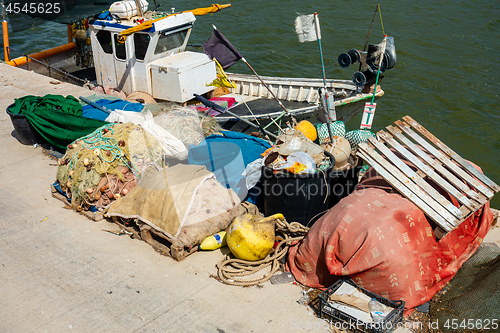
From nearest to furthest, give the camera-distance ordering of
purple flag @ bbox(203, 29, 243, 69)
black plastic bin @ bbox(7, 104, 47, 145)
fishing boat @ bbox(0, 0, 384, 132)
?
black plastic bin @ bbox(7, 104, 47, 145) → purple flag @ bbox(203, 29, 243, 69) → fishing boat @ bbox(0, 0, 384, 132)

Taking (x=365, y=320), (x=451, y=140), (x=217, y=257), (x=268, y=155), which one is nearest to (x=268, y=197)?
(x=268, y=155)

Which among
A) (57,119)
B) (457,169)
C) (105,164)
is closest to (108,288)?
(105,164)

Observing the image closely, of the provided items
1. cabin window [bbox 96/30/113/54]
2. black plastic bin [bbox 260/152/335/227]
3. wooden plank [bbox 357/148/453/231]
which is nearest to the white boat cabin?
cabin window [bbox 96/30/113/54]

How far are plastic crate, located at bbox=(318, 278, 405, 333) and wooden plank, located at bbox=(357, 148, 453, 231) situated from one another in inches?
37.9

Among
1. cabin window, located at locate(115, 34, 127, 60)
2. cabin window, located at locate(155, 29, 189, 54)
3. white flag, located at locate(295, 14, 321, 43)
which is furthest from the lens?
cabin window, located at locate(115, 34, 127, 60)

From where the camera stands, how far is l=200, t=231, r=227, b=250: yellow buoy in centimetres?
473

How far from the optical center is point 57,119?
257 inches

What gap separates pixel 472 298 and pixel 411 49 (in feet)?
44.5

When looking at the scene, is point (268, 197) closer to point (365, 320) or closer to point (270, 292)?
point (270, 292)

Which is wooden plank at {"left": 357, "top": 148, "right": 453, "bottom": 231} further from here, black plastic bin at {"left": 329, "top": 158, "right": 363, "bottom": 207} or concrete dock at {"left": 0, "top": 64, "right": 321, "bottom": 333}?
concrete dock at {"left": 0, "top": 64, "right": 321, "bottom": 333}

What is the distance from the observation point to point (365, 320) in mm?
3693

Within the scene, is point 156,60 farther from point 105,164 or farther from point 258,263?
point 258,263

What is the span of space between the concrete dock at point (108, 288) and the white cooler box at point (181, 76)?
11.3 ft

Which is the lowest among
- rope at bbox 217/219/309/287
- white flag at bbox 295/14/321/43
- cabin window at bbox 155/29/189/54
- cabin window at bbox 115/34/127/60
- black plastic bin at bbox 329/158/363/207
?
rope at bbox 217/219/309/287
